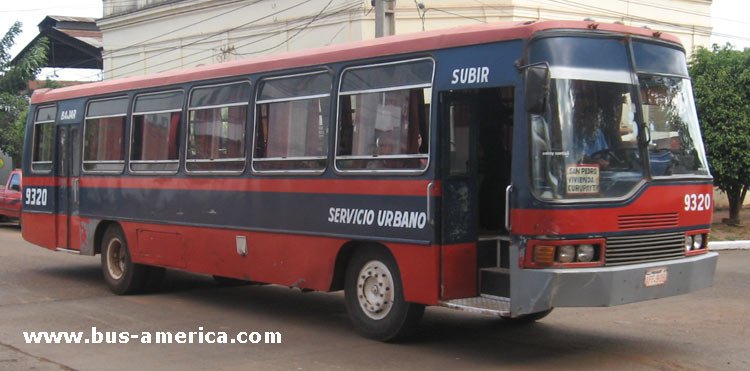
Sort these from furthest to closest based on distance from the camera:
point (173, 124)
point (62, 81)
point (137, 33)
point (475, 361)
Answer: point (62, 81) → point (137, 33) → point (173, 124) → point (475, 361)

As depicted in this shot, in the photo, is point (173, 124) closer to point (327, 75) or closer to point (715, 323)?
point (327, 75)

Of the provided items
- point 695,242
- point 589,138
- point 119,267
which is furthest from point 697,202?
point 119,267

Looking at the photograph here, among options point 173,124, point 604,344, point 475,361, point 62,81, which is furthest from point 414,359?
point 62,81

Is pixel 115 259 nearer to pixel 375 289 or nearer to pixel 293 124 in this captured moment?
pixel 293 124

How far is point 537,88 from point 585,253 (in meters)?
1.42

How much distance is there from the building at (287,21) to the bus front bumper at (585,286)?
37.7 feet

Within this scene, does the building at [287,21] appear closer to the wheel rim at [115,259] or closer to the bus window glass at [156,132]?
the bus window glass at [156,132]

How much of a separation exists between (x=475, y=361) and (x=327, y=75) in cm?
339

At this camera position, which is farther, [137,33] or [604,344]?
[137,33]

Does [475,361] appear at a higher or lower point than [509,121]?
lower

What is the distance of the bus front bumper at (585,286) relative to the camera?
23.8 feet

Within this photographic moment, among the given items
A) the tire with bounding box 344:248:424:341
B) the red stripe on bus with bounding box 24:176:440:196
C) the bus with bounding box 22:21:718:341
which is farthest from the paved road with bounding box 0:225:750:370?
the red stripe on bus with bounding box 24:176:440:196

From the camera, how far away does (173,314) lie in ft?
35.1

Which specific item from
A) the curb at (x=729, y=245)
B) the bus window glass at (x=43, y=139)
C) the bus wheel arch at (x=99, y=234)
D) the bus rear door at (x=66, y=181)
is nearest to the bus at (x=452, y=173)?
the bus wheel arch at (x=99, y=234)
